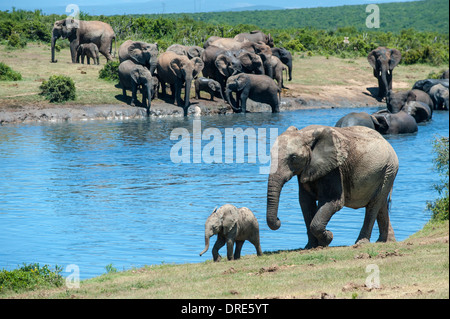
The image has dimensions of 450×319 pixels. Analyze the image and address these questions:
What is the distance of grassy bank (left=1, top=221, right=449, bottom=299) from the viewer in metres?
8.16

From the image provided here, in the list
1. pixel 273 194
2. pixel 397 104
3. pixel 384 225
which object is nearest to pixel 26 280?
pixel 273 194

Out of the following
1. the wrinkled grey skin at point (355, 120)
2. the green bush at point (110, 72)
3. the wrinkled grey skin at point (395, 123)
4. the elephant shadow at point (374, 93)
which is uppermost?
the green bush at point (110, 72)

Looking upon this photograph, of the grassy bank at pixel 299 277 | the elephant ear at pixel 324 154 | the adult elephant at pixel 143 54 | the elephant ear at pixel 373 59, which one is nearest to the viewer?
the grassy bank at pixel 299 277

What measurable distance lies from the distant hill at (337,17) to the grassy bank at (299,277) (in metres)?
113

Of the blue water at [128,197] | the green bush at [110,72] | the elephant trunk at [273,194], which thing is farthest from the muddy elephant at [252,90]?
the elephant trunk at [273,194]

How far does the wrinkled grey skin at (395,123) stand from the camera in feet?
96.8

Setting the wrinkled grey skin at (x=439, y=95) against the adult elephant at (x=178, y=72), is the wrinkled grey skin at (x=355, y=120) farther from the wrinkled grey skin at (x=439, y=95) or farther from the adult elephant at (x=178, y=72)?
the wrinkled grey skin at (x=439, y=95)

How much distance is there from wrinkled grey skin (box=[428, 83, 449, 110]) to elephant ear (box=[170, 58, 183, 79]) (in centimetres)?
1309

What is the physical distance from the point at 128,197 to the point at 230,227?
7.35m

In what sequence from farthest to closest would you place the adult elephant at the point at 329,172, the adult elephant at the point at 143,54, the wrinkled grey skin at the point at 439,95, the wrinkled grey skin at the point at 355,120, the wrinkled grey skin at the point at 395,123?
the wrinkled grey skin at the point at 439,95 → the adult elephant at the point at 143,54 → the wrinkled grey skin at the point at 395,123 → the wrinkled grey skin at the point at 355,120 → the adult elephant at the point at 329,172

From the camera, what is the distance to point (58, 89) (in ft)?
103

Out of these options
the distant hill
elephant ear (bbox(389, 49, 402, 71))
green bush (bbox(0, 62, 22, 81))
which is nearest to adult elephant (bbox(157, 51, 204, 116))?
green bush (bbox(0, 62, 22, 81))

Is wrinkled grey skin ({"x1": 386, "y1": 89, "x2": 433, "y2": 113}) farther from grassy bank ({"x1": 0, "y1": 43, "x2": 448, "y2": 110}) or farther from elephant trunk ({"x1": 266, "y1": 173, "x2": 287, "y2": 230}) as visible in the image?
elephant trunk ({"x1": 266, "y1": 173, "x2": 287, "y2": 230})

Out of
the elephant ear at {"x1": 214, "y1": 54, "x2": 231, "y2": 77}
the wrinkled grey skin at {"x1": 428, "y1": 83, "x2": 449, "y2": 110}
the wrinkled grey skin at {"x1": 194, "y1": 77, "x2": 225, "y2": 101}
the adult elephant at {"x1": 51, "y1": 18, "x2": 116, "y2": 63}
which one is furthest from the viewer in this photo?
the adult elephant at {"x1": 51, "y1": 18, "x2": 116, "y2": 63}
